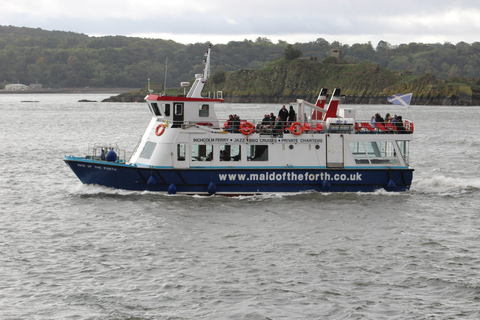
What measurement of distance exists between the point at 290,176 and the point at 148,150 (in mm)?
5831

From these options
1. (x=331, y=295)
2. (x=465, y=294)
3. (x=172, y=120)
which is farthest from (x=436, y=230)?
(x=172, y=120)

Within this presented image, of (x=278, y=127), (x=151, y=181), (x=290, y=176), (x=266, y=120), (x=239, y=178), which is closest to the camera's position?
(x=151, y=181)

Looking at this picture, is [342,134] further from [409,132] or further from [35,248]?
[35,248]

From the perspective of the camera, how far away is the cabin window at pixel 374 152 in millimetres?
27469

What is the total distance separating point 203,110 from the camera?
27.7 metres

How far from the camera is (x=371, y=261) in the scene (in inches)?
777

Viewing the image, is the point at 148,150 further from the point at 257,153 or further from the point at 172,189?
the point at 257,153

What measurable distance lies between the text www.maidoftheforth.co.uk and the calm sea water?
71 cm

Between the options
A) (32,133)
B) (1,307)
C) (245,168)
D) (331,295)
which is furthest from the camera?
(32,133)

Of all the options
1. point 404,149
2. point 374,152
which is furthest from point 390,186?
point 404,149

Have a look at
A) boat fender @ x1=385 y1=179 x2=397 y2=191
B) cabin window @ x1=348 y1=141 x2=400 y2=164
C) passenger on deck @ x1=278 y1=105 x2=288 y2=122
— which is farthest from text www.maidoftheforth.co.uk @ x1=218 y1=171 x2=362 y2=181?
passenger on deck @ x1=278 y1=105 x2=288 y2=122

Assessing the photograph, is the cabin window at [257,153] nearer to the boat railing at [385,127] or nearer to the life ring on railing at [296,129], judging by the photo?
the life ring on railing at [296,129]

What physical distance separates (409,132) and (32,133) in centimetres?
5297

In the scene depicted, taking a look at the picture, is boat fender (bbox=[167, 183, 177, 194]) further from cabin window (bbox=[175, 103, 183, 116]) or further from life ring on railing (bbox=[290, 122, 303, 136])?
life ring on railing (bbox=[290, 122, 303, 136])
